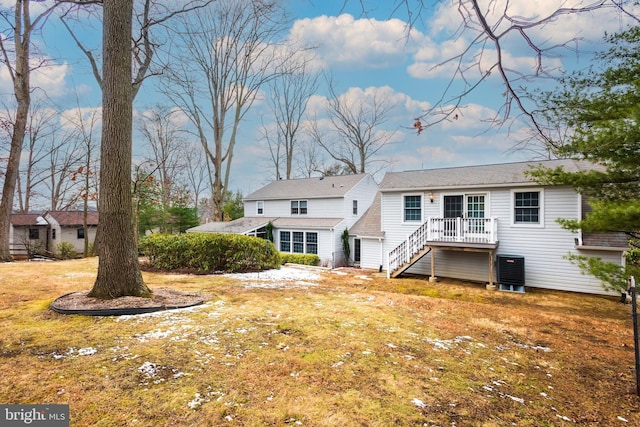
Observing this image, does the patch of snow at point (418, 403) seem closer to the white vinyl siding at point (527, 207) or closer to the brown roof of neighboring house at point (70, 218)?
the white vinyl siding at point (527, 207)

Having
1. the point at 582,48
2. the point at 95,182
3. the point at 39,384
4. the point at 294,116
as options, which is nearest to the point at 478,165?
Result: the point at 582,48

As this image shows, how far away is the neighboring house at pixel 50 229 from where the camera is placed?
2223 centimetres

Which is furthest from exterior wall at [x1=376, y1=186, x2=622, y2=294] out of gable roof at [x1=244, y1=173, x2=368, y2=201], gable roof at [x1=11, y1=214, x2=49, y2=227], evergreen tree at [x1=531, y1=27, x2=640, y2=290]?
gable roof at [x1=11, y1=214, x2=49, y2=227]

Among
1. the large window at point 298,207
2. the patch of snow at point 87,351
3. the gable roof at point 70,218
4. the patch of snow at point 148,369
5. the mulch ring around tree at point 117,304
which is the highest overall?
the large window at point 298,207

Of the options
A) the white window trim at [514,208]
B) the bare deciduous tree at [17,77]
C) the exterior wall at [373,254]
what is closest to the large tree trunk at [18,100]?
the bare deciduous tree at [17,77]

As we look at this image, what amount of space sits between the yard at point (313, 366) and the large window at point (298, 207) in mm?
15492

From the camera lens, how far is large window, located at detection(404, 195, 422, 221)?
13281 millimetres

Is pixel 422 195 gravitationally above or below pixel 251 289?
above

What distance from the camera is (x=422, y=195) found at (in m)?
13.1

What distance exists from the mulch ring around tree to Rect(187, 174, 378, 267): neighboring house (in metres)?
13.6

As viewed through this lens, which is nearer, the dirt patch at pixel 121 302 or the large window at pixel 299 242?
the dirt patch at pixel 121 302

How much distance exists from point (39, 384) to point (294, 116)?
2625 cm

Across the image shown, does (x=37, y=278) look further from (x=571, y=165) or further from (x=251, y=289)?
(x=571, y=165)

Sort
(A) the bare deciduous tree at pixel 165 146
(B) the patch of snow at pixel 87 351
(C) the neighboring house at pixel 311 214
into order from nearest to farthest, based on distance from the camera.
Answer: (B) the patch of snow at pixel 87 351 → (C) the neighboring house at pixel 311 214 → (A) the bare deciduous tree at pixel 165 146
